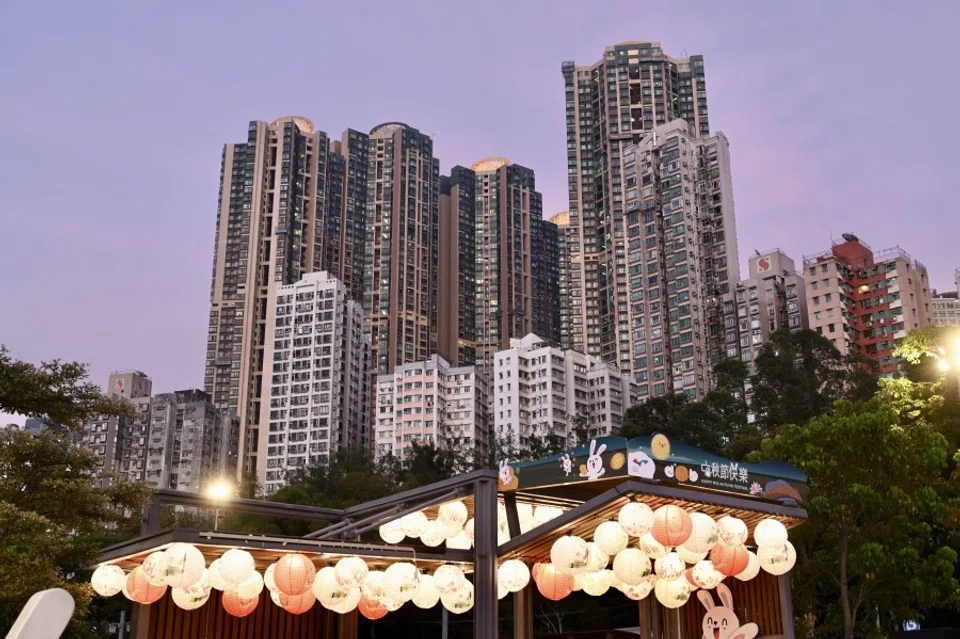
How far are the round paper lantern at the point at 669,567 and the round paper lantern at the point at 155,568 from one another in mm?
5226

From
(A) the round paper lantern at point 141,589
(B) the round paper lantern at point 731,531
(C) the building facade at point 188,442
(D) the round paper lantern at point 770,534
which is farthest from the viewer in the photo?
(C) the building facade at point 188,442

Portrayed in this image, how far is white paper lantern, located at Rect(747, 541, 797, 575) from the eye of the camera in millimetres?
10062

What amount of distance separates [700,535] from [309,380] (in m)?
64.4

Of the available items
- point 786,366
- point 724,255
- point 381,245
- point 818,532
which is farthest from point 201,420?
point 818,532

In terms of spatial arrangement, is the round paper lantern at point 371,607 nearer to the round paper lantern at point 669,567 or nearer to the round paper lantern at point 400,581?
the round paper lantern at point 400,581

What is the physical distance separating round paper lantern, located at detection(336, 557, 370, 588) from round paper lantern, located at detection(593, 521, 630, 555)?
2459 mm

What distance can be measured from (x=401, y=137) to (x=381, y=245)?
41.5 ft

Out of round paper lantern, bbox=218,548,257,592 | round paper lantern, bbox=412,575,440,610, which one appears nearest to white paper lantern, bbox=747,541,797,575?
round paper lantern, bbox=412,575,440,610

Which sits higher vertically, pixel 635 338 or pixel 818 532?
pixel 635 338

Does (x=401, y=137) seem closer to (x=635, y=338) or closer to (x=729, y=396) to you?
(x=635, y=338)

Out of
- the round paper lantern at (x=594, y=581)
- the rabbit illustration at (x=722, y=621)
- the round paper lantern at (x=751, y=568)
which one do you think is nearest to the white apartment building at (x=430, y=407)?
the rabbit illustration at (x=722, y=621)

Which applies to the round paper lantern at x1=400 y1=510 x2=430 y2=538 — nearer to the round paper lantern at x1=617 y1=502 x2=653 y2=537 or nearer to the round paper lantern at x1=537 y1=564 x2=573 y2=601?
the round paper lantern at x1=537 y1=564 x2=573 y2=601

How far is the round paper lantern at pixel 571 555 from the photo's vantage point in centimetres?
915

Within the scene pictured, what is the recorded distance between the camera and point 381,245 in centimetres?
9069
